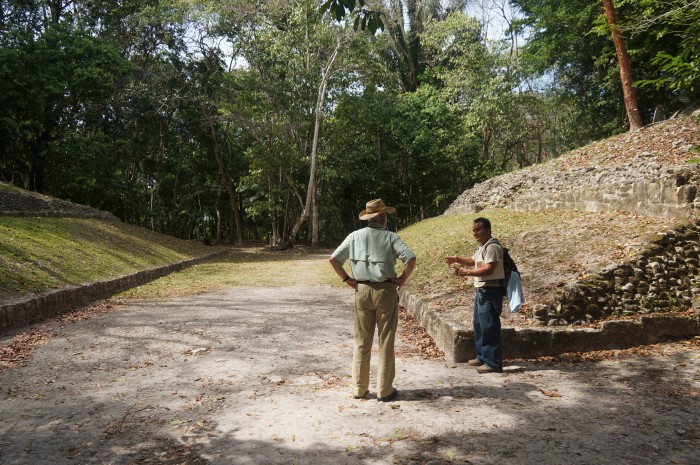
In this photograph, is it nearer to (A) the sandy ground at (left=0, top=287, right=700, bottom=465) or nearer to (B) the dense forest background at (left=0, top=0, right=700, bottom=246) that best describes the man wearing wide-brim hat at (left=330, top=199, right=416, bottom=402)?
(A) the sandy ground at (left=0, top=287, right=700, bottom=465)

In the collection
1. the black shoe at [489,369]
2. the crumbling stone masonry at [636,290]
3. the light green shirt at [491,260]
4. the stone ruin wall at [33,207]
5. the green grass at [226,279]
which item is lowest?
the black shoe at [489,369]

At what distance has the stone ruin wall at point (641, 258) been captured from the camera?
6.82m

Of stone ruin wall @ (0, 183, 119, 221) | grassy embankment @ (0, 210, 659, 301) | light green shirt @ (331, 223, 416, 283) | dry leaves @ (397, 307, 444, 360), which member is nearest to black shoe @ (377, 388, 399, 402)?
light green shirt @ (331, 223, 416, 283)

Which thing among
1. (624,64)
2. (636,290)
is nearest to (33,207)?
(636,290)

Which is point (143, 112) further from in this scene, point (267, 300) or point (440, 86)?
point (267, 300)

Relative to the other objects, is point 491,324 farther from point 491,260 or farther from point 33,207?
point 33,207

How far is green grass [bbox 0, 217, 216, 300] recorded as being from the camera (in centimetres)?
944

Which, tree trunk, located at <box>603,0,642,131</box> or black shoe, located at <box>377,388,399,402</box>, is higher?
tree trunk, located at <box>603,0,642,131</box>

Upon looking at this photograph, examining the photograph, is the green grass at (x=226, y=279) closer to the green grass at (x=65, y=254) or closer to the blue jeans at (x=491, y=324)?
the green grass at (x=65, y=254)

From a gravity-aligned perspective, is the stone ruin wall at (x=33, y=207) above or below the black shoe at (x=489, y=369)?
above

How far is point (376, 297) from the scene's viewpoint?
4609 mm

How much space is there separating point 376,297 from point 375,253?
1.39 feet

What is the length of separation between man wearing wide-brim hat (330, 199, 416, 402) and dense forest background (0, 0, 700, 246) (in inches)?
772

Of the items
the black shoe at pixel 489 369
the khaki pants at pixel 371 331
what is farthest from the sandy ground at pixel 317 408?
the khaki pants at pixel 371 331
